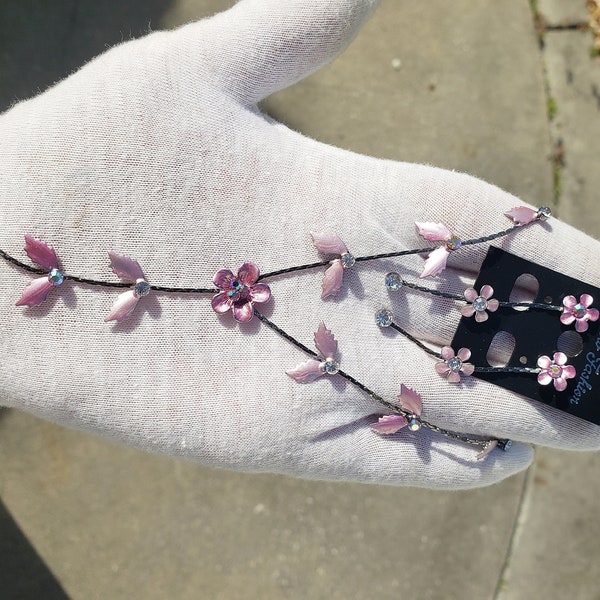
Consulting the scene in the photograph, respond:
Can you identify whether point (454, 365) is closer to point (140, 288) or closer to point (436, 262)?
point (436, 262)

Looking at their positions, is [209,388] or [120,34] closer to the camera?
[209,388]

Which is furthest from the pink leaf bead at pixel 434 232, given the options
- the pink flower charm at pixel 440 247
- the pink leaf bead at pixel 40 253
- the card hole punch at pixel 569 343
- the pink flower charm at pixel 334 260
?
the pink leaf bead at pixel 40 253

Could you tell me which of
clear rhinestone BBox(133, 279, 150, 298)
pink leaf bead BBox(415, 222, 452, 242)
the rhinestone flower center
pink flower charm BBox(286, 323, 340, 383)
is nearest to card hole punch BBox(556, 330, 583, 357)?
pink leaf bead BBox(415, 222, 452, 242)

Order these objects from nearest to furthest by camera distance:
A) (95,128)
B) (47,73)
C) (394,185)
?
(95,128), (394,185), (47,73)

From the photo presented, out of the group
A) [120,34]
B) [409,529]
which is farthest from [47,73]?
[409,529]

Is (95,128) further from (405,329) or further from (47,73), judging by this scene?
(47,73)

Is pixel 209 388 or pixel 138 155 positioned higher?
pixel 138 155
